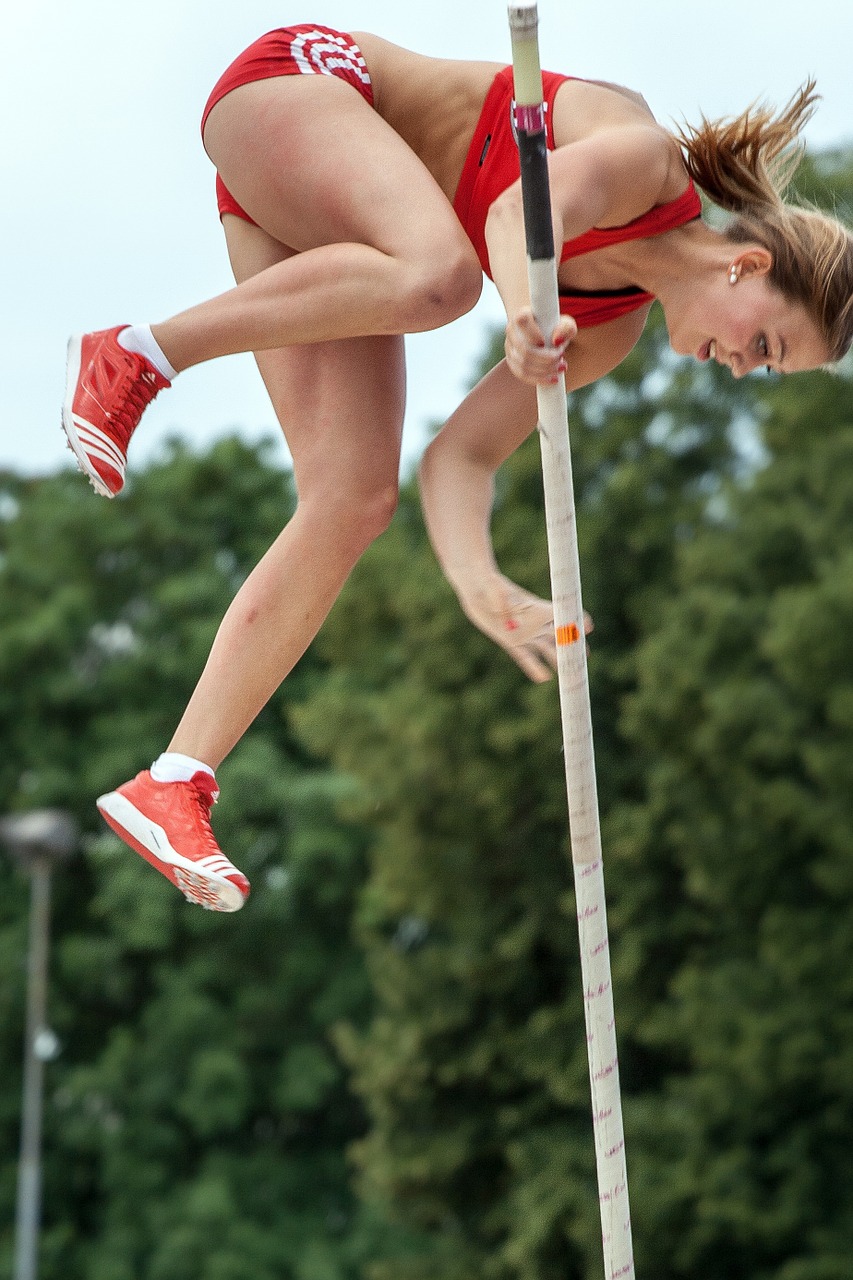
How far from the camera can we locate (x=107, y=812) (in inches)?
108

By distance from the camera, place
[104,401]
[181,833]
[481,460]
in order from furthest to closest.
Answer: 1. [481,460]
2. [181,833]
3. [104,401]

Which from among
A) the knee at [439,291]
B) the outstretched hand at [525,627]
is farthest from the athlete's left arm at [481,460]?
the knee at [439,291]

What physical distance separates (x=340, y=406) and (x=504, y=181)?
420 millimetres

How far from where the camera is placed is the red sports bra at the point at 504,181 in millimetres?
2693

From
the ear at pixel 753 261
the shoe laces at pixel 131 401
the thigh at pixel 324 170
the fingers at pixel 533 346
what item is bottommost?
the fingers at pixel 533 346

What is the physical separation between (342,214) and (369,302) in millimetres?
189

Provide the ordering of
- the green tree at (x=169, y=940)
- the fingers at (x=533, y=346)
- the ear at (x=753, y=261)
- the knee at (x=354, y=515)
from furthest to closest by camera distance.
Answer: the green tree at (x=169, y=940)
the knee at (x=354, y=515)
the ear at (x=753, y=261)
the fingers at (x=533, y=346)

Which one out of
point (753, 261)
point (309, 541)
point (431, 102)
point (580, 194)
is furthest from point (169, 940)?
point (580, 194)

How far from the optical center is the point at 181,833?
2.68 metres

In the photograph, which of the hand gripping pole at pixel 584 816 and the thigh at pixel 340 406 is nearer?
the hand gripping pole at pixel 584 816

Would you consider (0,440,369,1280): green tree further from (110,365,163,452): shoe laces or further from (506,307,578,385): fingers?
(506,307,578,385): fingers

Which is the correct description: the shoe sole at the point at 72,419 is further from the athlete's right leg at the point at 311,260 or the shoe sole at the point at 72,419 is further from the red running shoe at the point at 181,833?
the red running shoe at the point at 181,833

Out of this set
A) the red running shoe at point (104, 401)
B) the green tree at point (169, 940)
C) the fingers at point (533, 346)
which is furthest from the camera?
the green tree at point (169, 940)

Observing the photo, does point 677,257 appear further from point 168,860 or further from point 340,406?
point 168,860
